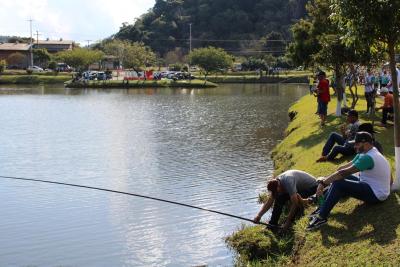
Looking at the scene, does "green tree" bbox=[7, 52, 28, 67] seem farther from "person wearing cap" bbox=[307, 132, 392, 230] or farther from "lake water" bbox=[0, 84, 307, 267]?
"person wearing cap" bbox=[307, 132, 392, 230]

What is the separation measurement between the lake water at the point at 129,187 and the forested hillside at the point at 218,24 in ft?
424

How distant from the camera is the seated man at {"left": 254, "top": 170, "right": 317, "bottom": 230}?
10.5 m

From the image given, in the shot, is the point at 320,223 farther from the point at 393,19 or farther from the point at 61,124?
the point at 61,124

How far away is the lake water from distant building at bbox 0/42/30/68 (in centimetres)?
10057

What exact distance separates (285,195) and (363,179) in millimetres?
1665

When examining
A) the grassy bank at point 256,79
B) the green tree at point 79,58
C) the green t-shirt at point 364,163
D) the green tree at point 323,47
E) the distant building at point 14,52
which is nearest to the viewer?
the green t-shirt at point 364,163

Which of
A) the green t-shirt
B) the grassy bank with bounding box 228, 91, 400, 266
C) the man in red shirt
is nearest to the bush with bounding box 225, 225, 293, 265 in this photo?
the grassy bank with bounding box 228, 91, 400, 266

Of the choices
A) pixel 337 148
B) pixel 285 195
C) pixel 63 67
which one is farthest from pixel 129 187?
pixel 63 67

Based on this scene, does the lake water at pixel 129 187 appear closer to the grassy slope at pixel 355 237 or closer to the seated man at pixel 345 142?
the grassy slope at pixel 355 237

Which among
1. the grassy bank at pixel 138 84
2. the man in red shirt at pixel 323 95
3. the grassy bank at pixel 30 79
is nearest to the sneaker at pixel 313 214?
the man in red shirt at pixel 323 95

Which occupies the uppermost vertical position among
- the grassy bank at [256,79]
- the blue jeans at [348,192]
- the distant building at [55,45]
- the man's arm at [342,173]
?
the distant building at [55,45]

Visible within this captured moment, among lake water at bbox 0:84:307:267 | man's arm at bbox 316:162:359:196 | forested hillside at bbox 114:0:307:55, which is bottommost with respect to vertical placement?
lake water at bbox 0:84:307:267

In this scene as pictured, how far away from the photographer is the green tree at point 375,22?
1012 cm

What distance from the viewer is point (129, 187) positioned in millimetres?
17750
